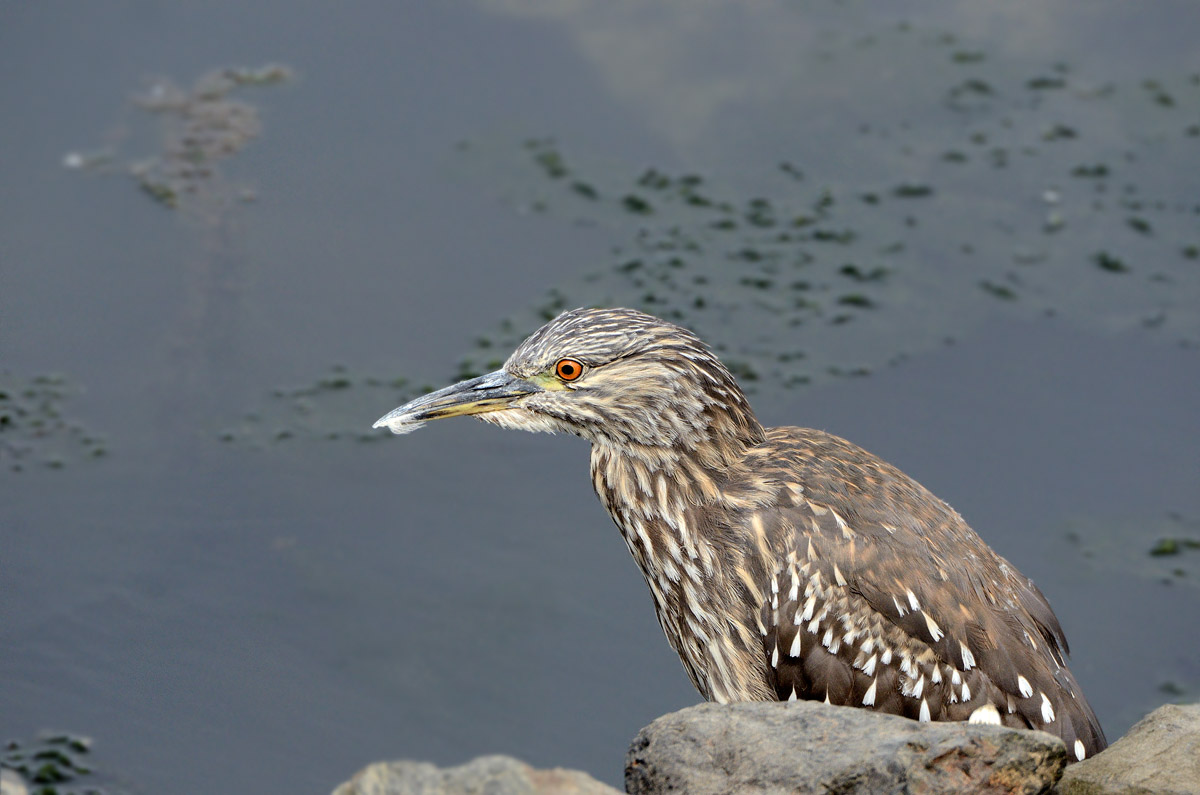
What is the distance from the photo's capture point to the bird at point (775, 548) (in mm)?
4965

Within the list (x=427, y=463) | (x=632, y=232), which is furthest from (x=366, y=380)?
(x=632, y=232)

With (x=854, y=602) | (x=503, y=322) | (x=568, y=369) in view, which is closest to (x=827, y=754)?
(x=854, y=602)

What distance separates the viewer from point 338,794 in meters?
3.36

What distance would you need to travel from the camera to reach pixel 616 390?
528cm

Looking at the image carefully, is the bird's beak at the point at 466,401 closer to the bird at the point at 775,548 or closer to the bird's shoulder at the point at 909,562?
the bird at the point at 775,548

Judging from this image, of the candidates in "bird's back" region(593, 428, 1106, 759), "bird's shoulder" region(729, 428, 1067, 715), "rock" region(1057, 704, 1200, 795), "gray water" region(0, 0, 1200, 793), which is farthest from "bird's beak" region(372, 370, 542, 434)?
"rock" region(1057, 704, 1200, 795)

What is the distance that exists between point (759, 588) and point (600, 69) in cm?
583

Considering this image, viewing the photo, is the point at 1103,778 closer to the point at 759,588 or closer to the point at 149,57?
the point at 759,588

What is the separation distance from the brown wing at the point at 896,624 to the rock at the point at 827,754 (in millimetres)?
901

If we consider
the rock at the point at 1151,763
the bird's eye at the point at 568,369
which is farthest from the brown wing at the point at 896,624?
the bird's eye at the point at 568,369

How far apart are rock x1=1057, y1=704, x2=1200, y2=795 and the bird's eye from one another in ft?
7.42

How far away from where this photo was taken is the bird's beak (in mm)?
5387

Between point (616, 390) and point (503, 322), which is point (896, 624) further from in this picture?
point (503, 322)

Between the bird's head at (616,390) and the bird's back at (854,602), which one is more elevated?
the bird's head at (616,390)
